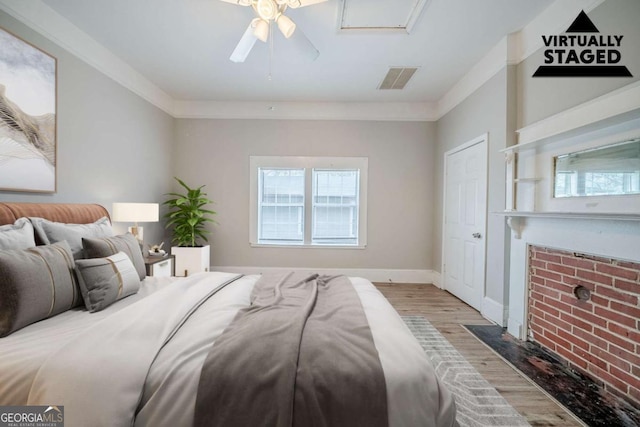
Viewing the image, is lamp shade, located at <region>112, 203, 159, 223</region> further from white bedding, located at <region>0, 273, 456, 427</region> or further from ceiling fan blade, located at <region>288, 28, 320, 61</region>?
ceiling fan blade, located at <region>288, 28, 320, 61</region>

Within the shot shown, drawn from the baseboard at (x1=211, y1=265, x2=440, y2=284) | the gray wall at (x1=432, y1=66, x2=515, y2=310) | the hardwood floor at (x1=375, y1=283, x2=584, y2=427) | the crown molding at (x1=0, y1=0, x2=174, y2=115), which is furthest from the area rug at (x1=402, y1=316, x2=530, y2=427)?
the crown molding at (x1=0, y1=0, x2=174, y2=115)

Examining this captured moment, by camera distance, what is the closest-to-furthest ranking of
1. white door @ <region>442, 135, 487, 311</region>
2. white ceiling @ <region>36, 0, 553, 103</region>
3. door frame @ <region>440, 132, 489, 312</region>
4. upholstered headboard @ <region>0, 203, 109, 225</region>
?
upholstered headboard @ <region>0, 203, 109, 225</region> → white ceiling @ <region>36, 0, 553, 103</region> → door frame @ <region>440, 132, 489, 312</region> → white door @ <region>442, 135, 487, 311</region>

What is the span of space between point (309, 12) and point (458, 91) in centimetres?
230

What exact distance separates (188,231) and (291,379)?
11.3ft

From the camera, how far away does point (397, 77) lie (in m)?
3.34

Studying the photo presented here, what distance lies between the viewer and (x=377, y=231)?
427cm

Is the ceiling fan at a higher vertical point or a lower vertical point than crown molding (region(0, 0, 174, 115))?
lower

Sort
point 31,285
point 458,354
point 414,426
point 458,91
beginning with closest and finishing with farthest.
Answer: point 414,426
point 31,285
point 458,354
point 458,91

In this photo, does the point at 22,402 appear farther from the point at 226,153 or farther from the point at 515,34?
the point at 515,34

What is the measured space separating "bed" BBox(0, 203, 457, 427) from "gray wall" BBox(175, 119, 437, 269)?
9.18ft

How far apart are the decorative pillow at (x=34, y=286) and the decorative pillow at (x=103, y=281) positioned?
0.18ft

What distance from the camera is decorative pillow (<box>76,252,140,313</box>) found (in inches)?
59.3

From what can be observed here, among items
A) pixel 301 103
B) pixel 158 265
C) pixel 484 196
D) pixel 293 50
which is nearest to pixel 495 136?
pixel 484 196

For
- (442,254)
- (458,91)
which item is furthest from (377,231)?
(458,91)
